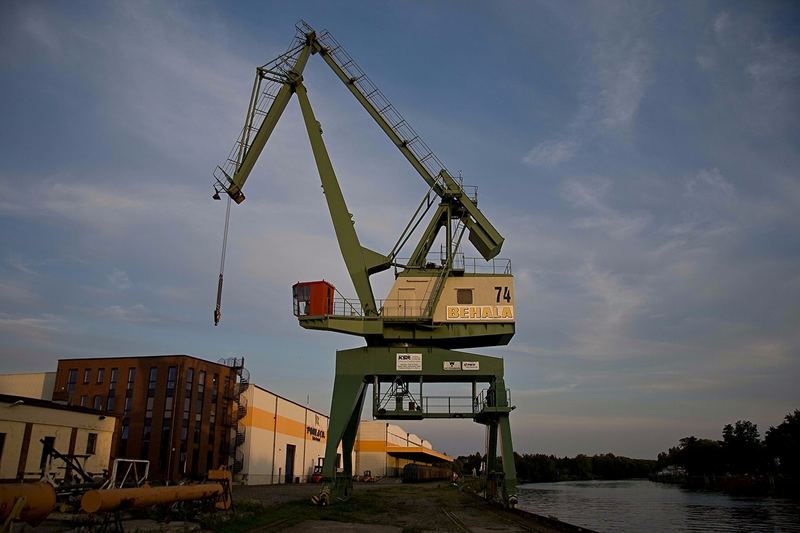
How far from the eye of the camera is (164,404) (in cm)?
4022

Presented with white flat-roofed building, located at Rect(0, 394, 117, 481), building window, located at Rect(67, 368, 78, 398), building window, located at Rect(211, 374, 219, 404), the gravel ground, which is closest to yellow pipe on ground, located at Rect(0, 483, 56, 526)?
the gravel ground

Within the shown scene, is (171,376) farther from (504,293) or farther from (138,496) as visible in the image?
(138,496)

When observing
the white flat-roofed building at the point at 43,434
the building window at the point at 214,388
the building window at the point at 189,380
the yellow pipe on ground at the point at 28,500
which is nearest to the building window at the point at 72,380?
the building window at the point at 189,380

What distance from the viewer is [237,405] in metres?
44.7

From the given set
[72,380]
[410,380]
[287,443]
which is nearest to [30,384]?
[72,380]

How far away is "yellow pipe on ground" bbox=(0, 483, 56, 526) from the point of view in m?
9.05

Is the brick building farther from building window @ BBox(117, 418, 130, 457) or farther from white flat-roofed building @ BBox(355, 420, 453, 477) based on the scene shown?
white flat-roofed building @ BBox(355, 420, 453, 477)

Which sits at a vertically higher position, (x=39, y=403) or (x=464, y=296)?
(x=464, y=296)

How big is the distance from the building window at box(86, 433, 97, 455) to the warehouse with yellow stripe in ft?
53.7

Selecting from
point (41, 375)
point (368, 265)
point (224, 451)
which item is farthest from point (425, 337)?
point (41, 375)

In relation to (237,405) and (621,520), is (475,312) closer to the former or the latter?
(621,520)

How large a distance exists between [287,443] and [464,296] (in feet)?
107

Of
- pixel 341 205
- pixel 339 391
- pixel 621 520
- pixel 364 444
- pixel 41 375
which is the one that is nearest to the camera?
pixel 339 391

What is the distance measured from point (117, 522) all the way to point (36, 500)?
3.15 m
